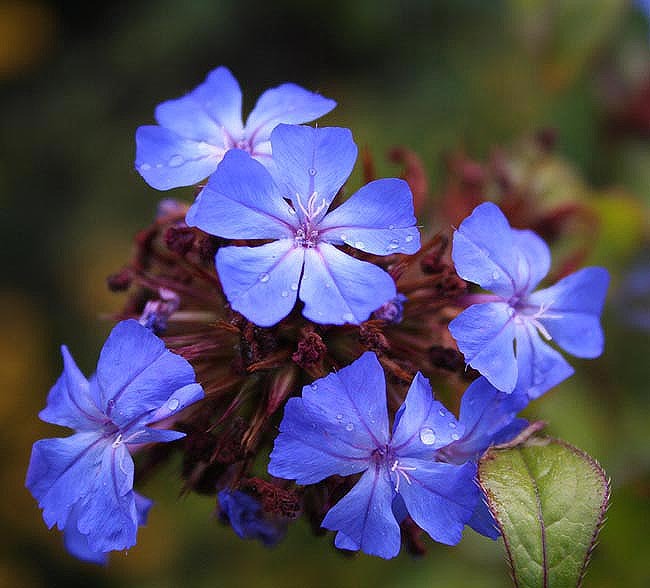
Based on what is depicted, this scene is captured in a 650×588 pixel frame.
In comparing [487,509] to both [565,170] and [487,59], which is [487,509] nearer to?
[565,170]

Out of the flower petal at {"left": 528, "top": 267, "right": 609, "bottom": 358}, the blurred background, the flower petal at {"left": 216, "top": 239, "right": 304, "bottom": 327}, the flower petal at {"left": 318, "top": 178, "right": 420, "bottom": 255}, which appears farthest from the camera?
the blurred background

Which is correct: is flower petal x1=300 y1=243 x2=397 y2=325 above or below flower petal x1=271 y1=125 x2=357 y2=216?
below

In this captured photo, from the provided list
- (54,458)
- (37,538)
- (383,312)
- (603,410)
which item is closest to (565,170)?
(603,410)

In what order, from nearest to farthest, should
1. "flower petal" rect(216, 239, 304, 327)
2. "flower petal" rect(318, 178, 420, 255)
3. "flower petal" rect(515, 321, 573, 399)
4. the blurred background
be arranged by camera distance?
"flower petal" rect(216, 239, 304, 327) → "flower petal" rect(318, 178, 420, 255) → "flower petal" rect(515, 321, 573, 399) → the blurred background

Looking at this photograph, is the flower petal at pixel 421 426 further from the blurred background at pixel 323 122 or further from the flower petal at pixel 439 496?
the blurred background at pixel 323 122

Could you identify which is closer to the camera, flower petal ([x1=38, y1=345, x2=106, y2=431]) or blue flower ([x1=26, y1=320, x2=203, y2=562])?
blue flower ([x1=26, y1=320, x2=203, y2=562])

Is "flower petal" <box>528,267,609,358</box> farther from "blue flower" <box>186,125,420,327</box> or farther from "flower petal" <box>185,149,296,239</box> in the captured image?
"flower petal" <box>185,149,296,239</box>

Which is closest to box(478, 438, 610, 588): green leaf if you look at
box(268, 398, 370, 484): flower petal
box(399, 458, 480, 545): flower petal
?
box(399, 458, 480, 545): flower petal
